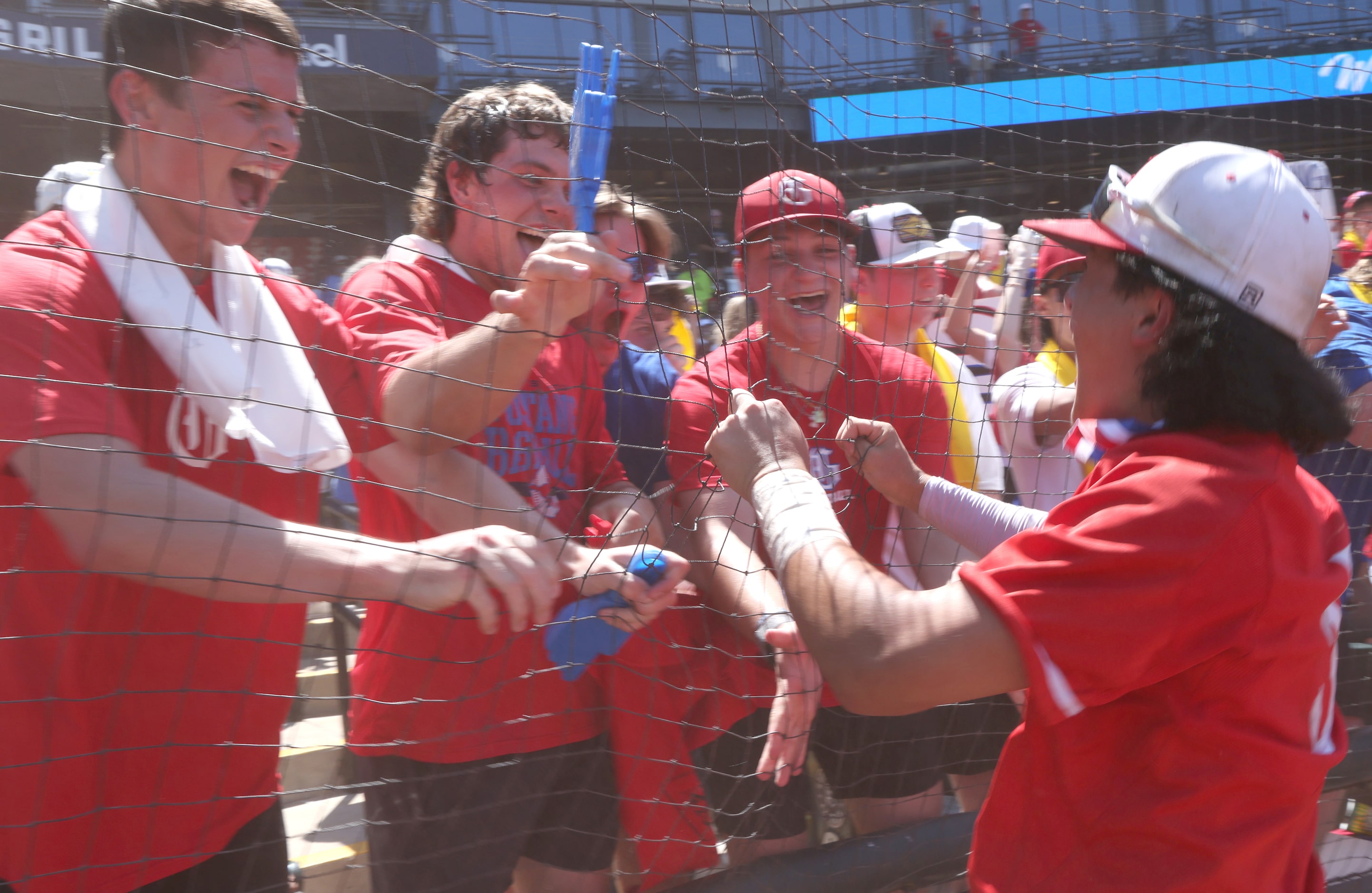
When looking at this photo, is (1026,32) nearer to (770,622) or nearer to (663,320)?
(663,320)

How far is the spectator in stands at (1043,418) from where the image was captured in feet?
8.27

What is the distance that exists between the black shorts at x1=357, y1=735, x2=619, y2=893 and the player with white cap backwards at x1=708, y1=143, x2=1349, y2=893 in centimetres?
83

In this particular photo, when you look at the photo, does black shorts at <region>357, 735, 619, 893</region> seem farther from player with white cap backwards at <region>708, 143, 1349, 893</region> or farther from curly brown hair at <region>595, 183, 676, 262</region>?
curly brown hair at <region>595, 183, 676, 262</region>

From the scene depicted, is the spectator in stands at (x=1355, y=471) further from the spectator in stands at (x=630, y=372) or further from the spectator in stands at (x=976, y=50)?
the spectator in stands at (x=630, y=372)

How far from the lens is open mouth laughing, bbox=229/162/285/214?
1.45m

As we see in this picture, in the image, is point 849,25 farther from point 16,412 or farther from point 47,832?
point 47,832

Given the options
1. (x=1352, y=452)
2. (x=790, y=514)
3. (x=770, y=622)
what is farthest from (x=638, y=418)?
(x=1352, y=452)

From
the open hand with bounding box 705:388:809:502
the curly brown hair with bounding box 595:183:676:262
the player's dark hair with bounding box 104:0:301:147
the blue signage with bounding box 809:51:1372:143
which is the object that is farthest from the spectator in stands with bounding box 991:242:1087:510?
the player's dark hair with bounding box 104:0:301:147

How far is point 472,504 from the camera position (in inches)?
62.6

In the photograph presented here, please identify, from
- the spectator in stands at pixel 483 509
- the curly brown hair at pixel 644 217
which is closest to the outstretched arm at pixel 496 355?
the spectator in stands at pixel 483 509

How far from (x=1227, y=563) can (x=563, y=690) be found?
1.19 meters

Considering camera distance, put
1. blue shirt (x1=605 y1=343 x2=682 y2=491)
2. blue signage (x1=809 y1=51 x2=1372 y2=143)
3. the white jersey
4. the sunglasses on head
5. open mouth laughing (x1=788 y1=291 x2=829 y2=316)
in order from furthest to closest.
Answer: the white jersey → blue signage (x1=809 y1=51 x2=1372 y2=143) → open mouth laughing (x1=788 y1=291 x2=829 y2=316) → blue shirt (x1=605 y1=343 x2=682 y2=491) → the sunglasses on head

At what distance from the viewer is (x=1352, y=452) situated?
288 centimetres

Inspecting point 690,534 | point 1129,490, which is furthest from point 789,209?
Result: point 1129,490
